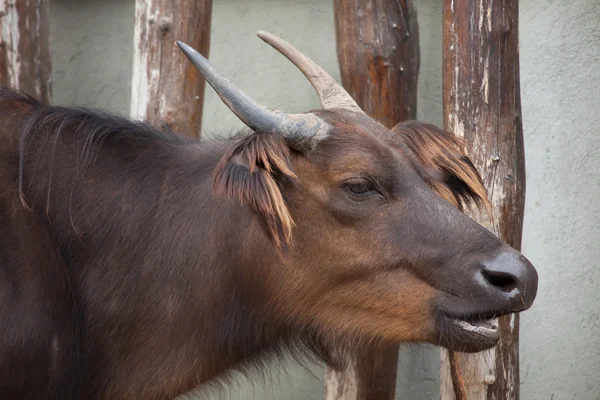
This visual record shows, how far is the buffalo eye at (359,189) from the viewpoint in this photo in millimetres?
4070

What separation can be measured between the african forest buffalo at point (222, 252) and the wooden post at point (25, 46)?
2.00 metres

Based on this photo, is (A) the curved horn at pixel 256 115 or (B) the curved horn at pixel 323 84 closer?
(A) the curved horn at pixel 256 115

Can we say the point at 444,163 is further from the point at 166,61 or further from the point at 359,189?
the point at 166,61

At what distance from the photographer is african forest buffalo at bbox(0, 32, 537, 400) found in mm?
3943

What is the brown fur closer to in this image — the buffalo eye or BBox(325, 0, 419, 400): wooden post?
the buffalo eye

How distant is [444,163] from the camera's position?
14.7ft

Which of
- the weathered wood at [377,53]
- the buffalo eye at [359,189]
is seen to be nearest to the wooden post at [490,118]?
the weathered wood at [377,53]

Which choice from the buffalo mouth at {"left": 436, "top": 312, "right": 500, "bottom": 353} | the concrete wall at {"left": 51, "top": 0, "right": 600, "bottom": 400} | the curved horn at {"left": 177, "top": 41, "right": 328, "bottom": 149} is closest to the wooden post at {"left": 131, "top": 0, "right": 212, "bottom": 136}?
the concrete wall at {"left": 51, "top": 0, "right": 600, "bottom": 400}

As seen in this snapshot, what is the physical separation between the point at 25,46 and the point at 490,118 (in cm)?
326

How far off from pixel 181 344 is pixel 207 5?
8.66 feet

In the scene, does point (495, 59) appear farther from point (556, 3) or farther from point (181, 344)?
point (181, 344)

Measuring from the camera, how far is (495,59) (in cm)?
534

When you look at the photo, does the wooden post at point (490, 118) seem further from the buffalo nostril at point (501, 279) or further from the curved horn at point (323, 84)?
the buffalo nostril at point (501, 279)

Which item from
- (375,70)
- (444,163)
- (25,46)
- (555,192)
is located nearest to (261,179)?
(444,163)
